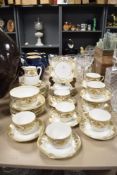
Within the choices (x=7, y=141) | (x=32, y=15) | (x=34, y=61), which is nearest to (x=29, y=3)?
(x=32, y=15)

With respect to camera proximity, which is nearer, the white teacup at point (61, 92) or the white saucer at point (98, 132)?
the white saucer at point (98, 132)

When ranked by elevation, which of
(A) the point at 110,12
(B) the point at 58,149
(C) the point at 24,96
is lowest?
(B) the point at 58,149

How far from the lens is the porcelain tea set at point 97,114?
2.04 feet

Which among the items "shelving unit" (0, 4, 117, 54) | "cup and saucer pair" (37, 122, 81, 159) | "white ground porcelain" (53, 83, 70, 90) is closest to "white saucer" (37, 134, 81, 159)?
"cup and saucer pair" (37, 122, 81, 159)

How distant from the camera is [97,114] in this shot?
67 centimetres

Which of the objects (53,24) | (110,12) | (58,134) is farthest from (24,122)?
(110,12)

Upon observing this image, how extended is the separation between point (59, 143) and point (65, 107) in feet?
0.64

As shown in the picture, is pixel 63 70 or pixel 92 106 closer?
pixel 92 106

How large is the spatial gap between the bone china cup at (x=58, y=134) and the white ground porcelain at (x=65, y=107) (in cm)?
9

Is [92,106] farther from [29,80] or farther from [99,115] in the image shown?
[29,80]

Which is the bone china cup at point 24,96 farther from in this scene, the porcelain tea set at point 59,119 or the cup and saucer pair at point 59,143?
the cup and saucer pair at point 59,143

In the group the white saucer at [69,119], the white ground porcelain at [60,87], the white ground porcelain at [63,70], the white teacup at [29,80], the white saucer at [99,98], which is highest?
the white ground porcelain at [63,70]

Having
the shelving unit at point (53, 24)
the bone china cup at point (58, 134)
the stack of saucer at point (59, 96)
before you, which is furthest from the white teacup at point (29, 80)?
the shelving unit at point (53, 24)

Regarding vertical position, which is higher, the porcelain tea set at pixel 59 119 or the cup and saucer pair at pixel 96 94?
the cup and saucer pair at pixel 96 94
